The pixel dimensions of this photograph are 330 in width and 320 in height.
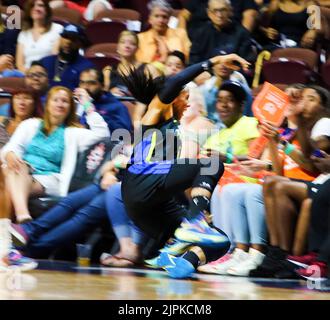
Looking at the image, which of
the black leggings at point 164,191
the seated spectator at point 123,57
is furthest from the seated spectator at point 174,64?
the black leggings at point 164,191

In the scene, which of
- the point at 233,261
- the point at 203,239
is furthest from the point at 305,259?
the point at 203,239

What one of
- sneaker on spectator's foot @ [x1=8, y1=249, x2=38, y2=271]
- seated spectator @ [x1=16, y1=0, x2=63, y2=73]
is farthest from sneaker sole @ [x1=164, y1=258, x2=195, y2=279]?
seated spectator @ [x1=16, y1=0, x2=63, y2=73]

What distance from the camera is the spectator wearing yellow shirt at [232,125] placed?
7.13 m

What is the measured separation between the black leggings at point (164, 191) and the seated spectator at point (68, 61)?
2.22 m

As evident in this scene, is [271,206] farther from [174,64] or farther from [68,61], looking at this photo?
[68,61]

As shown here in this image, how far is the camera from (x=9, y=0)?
10.3m

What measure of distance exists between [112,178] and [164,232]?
61 cm

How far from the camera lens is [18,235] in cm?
697

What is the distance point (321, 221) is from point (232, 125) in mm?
1354

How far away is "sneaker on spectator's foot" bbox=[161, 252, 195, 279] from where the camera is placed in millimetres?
6234

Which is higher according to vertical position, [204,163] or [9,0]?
[9,0]
